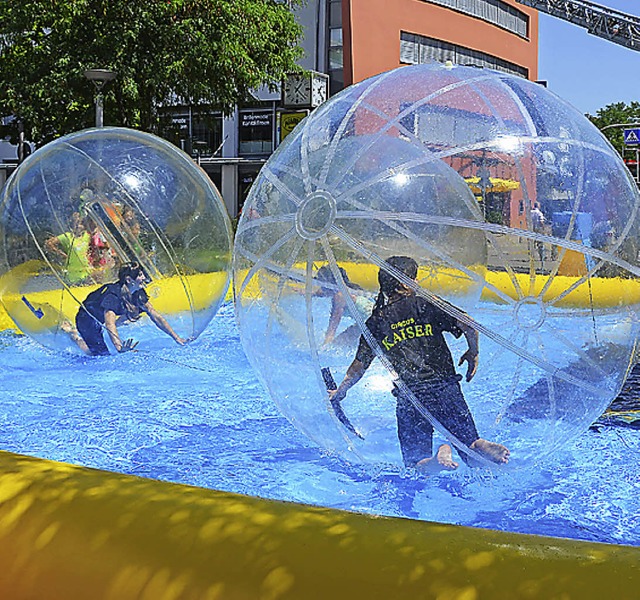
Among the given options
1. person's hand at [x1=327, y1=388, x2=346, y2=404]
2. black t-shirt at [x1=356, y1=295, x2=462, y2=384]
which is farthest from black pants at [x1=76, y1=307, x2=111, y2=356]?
black t-shirt at [x1=356, y1=295, x2=462, y2=384]

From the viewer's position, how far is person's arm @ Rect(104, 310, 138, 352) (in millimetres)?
6246

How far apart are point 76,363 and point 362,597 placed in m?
5.34

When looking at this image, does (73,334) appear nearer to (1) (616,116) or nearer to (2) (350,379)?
(2) (350,379)

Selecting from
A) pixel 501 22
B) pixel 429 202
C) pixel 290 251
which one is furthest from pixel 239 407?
pixel 501 22

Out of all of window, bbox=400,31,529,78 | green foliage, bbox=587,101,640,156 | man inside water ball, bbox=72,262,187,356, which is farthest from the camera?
green foliage, bbox=587,101,640,156

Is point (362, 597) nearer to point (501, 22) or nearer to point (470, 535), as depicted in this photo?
point (470, 535)

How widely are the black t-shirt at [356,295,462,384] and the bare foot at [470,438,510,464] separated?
1.15 feet

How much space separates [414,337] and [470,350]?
9.2 inches

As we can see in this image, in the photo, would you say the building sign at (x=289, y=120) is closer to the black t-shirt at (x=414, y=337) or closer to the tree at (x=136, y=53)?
the tree at (x=136, y=53)

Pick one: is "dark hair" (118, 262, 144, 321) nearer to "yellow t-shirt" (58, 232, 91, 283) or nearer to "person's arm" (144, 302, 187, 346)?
"person's arm" (144, 302, 187, 346)

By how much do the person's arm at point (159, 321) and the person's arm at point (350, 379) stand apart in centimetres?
287

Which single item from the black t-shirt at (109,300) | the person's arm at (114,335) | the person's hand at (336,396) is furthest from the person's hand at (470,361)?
the person's arm at (114,335)

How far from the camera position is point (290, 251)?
3.83m

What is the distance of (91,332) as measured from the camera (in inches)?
250
